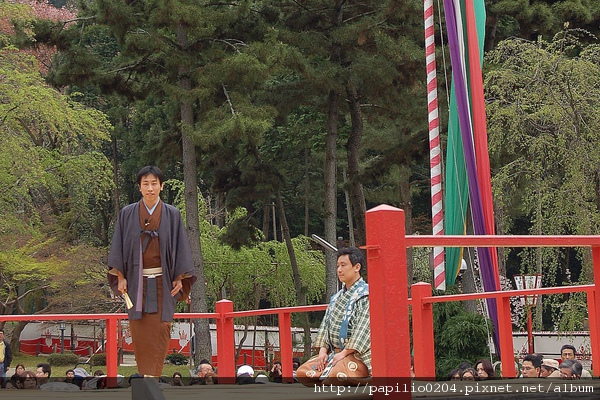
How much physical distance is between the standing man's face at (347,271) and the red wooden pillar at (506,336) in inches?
61.8

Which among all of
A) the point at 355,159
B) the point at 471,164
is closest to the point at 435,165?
the point at 471,164

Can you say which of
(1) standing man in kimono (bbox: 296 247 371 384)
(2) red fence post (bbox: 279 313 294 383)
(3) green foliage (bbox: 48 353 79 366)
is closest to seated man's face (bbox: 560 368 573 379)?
(1) standing man in kimono (bbox: 296 247 371 384)

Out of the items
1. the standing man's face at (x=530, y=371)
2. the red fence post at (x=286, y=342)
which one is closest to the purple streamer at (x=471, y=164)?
the red fence post at (x=286, y=342)

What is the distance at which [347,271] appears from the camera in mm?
5422

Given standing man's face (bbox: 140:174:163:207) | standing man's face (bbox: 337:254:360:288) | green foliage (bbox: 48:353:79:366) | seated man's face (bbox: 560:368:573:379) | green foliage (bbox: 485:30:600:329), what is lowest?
green foliage (bbox: 48:353:79:366)

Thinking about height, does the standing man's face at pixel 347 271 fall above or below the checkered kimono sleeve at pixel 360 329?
above

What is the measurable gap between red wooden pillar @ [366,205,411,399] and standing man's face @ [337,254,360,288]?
5.34ft

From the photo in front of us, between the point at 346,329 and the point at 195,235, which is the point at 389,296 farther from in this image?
the point at 195,235

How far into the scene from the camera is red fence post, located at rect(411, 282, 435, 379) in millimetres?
6180

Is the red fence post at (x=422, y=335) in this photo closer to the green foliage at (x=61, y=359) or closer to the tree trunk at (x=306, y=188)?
the green foliage at (x=61, y=359)

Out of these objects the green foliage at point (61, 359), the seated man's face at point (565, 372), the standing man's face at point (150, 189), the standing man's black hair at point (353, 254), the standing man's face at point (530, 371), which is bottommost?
the green foliage at point (61, 359)

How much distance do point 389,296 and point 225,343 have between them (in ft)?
18.2

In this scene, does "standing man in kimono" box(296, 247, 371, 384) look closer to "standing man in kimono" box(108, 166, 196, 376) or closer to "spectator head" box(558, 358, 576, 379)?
"standing man in kimono" box(108, 166, 196, 376)

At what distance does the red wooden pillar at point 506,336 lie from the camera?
21.4ft
